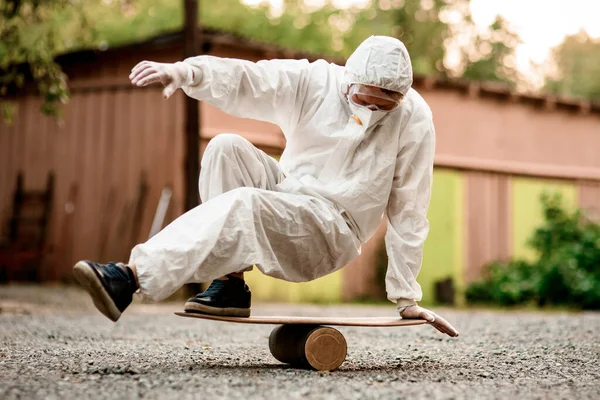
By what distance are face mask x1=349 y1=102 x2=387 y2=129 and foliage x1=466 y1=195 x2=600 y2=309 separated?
8204 millimetres

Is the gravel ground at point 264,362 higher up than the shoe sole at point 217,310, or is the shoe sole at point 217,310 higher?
the shoe sole at point 217,310

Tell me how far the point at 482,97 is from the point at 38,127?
290 inches

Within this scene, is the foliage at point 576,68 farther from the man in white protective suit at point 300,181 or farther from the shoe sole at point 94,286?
the shoe sole at point 94,286

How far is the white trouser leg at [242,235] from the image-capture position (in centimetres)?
375

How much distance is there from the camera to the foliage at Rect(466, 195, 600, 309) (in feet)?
39.0

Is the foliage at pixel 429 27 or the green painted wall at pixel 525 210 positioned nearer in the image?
the green painted wall at pixel 525 210

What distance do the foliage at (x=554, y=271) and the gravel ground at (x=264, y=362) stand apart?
3.90 metres

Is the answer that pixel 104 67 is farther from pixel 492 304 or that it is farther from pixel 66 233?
pixel 492 304

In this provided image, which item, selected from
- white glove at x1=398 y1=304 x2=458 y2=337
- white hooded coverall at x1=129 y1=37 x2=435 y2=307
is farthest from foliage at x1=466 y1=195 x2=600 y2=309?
white hooded coverall at x1=129 y1=37 x2=435 y2=307

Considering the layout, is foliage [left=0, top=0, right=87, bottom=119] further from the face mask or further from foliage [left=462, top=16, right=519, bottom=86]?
foliage [left=462, top=16, right=519, bottom=86]

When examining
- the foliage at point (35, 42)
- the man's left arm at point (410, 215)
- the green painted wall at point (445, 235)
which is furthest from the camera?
the green painted wall at point (445, 235)

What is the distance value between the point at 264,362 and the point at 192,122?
647 cm

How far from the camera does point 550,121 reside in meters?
15.2

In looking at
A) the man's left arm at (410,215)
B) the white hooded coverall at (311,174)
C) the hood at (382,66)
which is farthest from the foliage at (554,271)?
the hood at (382,66)
